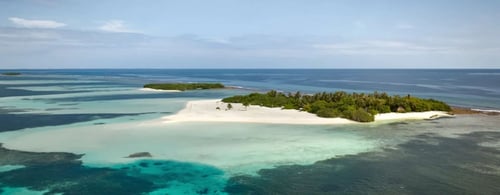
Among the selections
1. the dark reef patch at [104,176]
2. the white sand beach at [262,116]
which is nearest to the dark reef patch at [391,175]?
the dark reef patch at [104,176]

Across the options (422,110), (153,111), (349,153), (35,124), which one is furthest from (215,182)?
(422,110)

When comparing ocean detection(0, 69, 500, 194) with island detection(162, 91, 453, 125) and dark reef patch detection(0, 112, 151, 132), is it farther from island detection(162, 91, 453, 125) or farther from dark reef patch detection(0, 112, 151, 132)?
island detection(162, 91, 453, 125)

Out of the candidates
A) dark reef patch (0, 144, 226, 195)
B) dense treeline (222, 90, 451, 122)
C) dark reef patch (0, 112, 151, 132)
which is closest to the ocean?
dark reef patch (0, 144, 226, 195)

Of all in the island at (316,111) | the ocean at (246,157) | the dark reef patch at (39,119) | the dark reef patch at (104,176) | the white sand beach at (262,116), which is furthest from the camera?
the island at (316,111)

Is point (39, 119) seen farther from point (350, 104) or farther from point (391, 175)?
point (391, 175)

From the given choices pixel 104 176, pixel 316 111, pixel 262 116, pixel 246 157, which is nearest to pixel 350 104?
pixel 316 111

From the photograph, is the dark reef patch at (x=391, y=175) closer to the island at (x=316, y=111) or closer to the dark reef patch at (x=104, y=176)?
the dark reef patch at (x=104, y=176)

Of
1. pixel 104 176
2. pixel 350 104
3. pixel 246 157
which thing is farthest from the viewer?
pixel 350 104

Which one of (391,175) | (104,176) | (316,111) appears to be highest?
(316,111)
